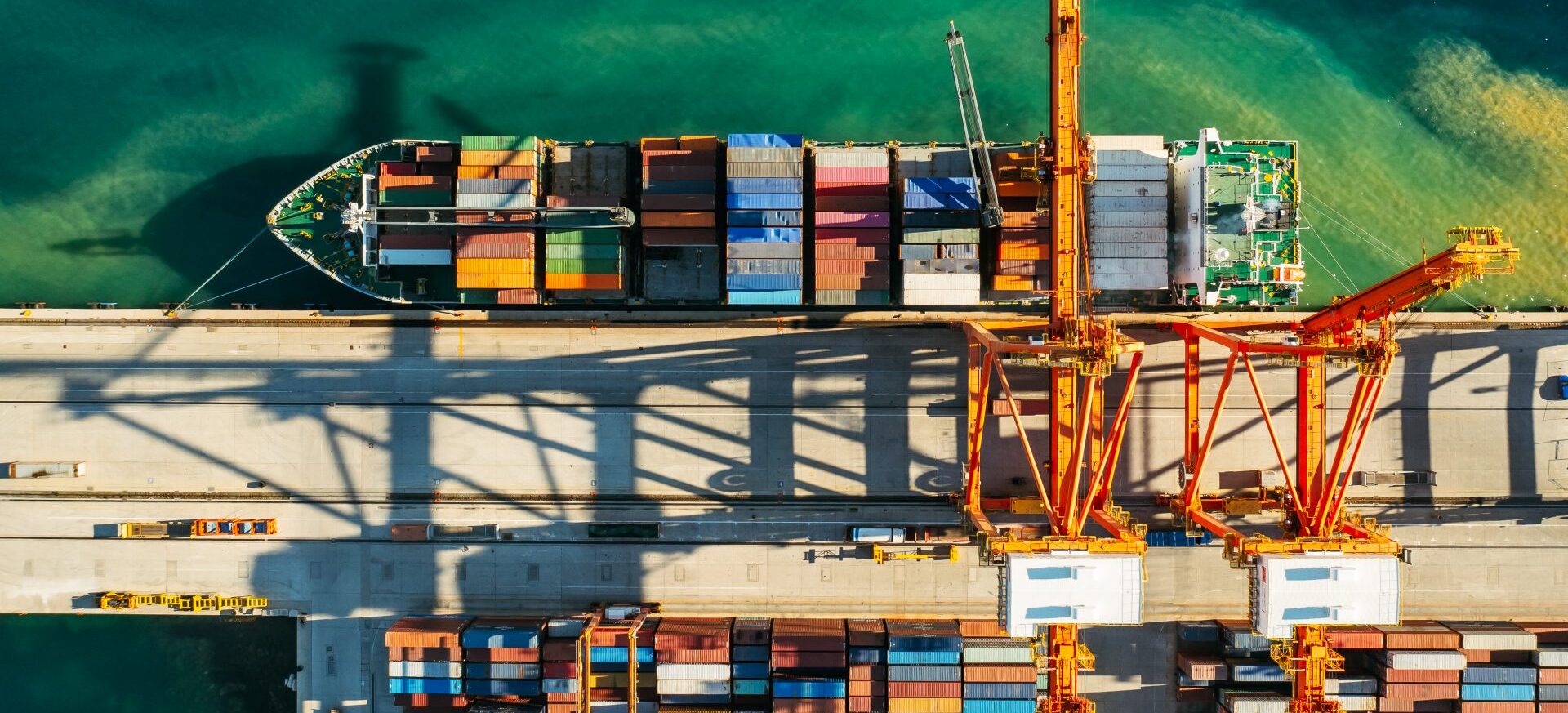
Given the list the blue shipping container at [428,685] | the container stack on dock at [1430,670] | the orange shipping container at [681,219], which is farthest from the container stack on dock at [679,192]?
the container stack on dock at [1430,670]

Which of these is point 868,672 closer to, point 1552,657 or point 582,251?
point 582,251

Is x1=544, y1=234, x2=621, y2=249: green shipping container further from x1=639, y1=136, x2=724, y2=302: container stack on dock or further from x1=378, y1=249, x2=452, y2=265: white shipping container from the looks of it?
x1=378, y1=249, x2=452, y2=265: white shipping container

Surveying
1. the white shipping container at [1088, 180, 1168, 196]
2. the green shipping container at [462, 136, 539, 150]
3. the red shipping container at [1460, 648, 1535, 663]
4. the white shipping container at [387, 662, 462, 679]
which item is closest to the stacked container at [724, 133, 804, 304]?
the green shipping container at [462, 136, 539, 150]

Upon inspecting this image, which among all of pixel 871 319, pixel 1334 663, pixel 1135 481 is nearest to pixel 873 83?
pixel 871 319

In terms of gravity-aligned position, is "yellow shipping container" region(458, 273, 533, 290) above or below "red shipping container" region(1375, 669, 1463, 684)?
above

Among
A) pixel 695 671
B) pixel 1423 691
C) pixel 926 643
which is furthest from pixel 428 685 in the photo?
pixel 1423 691

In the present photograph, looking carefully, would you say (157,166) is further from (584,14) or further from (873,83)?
(873,83)
